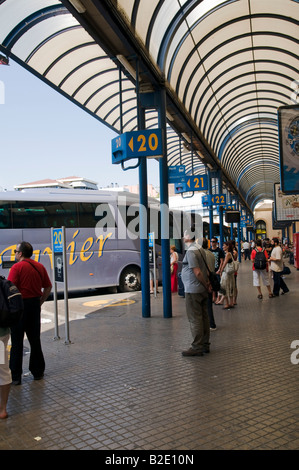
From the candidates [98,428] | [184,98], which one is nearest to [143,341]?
[98,428]

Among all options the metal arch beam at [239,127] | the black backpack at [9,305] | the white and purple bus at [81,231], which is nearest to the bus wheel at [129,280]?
the white and purple bus at [81,231]

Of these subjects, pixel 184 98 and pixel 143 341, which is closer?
pixel 143 341

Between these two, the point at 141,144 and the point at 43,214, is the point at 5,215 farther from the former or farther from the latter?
the point at 141,144

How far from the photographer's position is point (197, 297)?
245 inches

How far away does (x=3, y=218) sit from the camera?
530 inches

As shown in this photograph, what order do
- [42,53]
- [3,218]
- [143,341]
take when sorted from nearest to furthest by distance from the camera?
[143,341] < [42,53] < [3,218]

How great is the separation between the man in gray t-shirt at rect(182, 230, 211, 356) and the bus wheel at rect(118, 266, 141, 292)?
918 centimetres

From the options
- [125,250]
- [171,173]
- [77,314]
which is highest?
[171,173]

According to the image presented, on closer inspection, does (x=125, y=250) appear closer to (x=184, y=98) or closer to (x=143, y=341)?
(x=184, y=98)

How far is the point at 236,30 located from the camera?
34.1 feet

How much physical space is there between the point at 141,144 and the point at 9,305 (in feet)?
16.1
